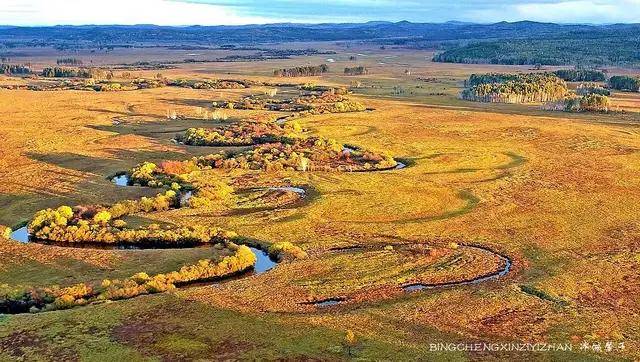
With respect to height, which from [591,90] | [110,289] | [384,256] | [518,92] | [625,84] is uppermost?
[625,84]

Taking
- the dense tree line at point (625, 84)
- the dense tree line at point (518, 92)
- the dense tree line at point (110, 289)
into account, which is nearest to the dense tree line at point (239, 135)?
the dense tree line at point (110, 289)

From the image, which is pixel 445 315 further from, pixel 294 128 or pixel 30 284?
pixel 294 128

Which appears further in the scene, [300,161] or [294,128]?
[294,128]

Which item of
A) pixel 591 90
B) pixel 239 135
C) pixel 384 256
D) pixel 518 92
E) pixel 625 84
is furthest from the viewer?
pixel 625 84

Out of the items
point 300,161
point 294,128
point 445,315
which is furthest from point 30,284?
point 294,128

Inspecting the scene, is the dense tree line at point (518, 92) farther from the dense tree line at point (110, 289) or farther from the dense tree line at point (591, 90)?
the dense tree line at point (110, 289)

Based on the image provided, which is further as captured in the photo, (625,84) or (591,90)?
(625,84)

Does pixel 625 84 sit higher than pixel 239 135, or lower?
higher

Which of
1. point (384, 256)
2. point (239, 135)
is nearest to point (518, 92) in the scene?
point (239, 135)

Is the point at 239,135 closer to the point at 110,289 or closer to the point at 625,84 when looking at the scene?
the point at 110,289
